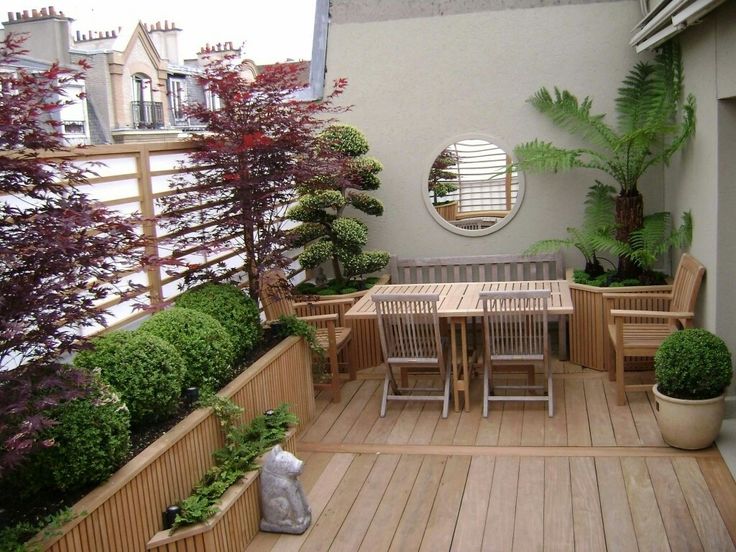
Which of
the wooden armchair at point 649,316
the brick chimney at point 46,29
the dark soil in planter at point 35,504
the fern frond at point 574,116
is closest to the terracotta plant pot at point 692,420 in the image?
the wooden armchair at point 649,316

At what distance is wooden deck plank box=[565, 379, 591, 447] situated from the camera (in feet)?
19.6

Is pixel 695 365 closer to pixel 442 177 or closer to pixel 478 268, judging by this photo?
pixel 478 268

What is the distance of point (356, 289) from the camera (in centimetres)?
826

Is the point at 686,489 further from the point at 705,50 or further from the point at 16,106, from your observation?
the point at 16,106

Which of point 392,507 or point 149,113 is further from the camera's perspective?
point 149,113

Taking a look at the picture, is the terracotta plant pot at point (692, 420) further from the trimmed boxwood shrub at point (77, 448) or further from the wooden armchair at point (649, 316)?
the trimmed boxwood shrub at point (77, 448)

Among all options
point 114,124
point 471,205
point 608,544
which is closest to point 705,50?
point 471,205

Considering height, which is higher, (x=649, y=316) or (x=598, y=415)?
(x=649, y=316)

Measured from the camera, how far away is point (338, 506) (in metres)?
5.08

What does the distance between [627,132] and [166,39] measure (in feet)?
52.2

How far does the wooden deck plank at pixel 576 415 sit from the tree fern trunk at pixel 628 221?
120 centimetres

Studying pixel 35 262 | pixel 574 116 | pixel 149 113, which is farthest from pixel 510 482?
A: pixel 149 113

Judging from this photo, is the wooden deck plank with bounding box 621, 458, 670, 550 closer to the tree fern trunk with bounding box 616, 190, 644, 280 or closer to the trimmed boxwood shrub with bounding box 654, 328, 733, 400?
the trimmed boxwood shrub with bounding box 654, 328, 733, 400

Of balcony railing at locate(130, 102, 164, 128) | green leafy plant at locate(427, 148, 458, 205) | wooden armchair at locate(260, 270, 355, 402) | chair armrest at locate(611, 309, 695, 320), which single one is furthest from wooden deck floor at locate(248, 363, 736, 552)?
balcony railing at locate(130, 102, 164, 128)
